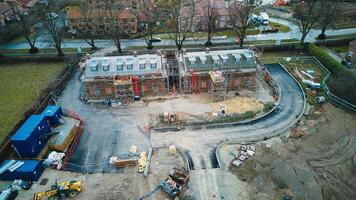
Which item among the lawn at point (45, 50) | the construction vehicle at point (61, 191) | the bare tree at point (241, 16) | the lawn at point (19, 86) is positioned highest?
the bare tree at point (241, 16)

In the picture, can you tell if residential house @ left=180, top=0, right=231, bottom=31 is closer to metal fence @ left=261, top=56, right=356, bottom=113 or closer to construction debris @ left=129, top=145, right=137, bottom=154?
metal fence @ left=261, top=56, right=356, bottom=113

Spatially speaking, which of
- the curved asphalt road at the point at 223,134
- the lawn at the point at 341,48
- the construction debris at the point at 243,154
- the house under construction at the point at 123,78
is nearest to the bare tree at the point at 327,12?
the lawn at the point at 341,48

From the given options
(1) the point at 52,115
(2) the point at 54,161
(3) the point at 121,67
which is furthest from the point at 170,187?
(3) the point at 121,67

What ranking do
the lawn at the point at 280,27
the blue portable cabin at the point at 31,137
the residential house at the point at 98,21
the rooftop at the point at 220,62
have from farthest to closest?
the lawn at the point at 280,27
the residential house at the point at 98,21
the rooftop at the point at 220,62
the blue portable cabin at the point at 31,137

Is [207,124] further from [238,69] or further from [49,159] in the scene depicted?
[49,159]

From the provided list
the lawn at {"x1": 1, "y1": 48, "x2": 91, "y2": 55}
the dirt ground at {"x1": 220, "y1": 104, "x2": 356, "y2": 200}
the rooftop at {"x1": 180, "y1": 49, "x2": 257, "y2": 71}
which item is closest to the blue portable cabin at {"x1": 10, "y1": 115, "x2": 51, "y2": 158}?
the rooftop at {"x1": 180, "y1": 49, "x2": 257, "y2": 71}

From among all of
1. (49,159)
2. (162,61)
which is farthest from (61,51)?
(49,159)

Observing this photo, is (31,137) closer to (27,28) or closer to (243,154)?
(243,154)

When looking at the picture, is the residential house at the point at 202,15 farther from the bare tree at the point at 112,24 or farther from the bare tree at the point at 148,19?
the bare tree at the point at 112,24
